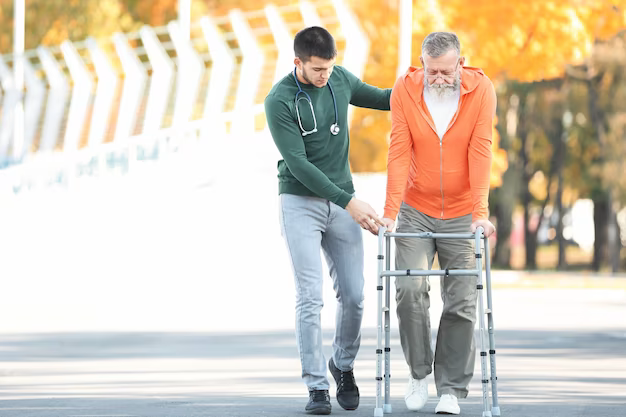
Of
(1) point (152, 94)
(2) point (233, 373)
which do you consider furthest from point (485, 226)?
(1) point (152, 94)

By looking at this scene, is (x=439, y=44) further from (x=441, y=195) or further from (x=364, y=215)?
(x=364, y=215)

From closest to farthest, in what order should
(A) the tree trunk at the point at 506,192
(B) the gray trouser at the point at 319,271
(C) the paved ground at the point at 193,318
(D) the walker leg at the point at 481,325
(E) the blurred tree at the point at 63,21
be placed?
1. (D) the walker leg at the point at 481,325
2. (B) the gray trouser at the point at 319,271
3. (C) the paved ground at the point at 193,318
4. (E) the blurred tree at the point at 63,21
5. (A) the tree trunk at the point at 506,192

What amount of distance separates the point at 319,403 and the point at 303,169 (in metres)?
1.19

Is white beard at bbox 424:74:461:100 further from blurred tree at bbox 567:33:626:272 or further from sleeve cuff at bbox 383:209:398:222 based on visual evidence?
blurred tree at bbox 567:33:626:272

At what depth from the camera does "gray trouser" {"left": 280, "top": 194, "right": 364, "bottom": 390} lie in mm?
7684

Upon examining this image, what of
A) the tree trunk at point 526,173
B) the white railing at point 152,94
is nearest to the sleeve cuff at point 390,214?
the white railing at point 152,94

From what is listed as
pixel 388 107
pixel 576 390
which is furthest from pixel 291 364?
pixel 388 107

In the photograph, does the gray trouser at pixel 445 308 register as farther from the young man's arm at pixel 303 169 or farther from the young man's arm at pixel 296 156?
the young man's arm at pixel 296 156

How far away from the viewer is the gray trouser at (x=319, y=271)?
7.68 metres

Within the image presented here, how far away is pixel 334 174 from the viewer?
308 inches

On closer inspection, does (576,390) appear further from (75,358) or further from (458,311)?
(75,358)

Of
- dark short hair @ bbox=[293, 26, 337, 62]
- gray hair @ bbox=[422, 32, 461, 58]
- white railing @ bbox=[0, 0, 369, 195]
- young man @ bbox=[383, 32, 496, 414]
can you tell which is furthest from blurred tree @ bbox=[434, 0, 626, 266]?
gray hair @ bbox=[422, 32, 461, 58]

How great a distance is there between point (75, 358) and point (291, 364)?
1.68 m

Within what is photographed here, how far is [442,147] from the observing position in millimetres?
7523
